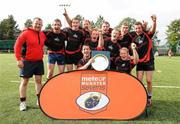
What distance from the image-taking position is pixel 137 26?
24.3ft

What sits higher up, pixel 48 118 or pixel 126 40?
pixel 126 40

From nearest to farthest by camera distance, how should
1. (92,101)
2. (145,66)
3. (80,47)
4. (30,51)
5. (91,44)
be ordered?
(92,101)
(30,51)
(145,66)
(91,44)
(80,47)

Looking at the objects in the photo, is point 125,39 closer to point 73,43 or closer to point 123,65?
point 123,65

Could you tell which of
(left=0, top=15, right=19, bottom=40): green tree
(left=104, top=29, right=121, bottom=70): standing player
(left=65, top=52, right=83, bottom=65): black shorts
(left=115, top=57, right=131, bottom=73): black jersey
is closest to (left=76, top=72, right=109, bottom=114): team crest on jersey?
(left=115, top=57, right=131, bottom=73): black jersey

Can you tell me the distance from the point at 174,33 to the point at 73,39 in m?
80.4

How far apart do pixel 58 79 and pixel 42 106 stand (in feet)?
1.84

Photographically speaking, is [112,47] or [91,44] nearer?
[112,47]

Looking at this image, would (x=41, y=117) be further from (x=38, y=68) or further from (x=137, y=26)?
(x=137, y=26)

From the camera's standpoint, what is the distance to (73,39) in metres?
8.07

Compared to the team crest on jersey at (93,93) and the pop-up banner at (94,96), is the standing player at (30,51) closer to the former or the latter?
the pop-up banner at (94,96)

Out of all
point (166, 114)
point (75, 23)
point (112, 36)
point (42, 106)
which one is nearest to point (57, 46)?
point (75, 23)

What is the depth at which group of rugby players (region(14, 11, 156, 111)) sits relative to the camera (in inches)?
280

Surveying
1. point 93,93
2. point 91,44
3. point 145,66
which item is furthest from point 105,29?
point 93,93

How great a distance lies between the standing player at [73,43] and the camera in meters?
8.05
